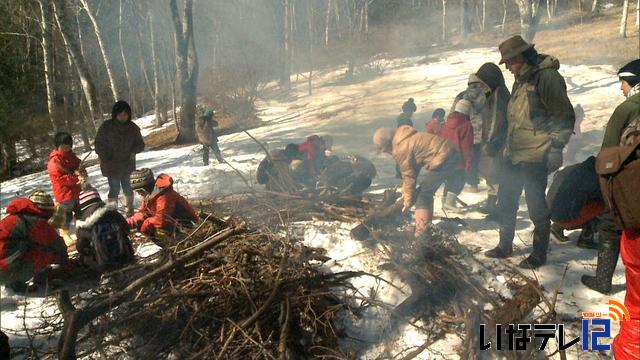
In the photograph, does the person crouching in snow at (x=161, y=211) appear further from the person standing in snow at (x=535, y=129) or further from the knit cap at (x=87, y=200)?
the person standing in snow at (x=535, y=129)

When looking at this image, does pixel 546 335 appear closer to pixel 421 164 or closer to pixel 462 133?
pixel 421 164

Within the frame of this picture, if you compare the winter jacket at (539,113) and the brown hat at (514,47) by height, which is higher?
the brown hat at (514,47)

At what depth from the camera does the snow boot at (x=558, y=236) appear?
3.80 meters

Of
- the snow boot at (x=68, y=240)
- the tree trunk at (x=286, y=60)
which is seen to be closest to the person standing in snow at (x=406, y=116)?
the snow boot at (x=68, y=240)

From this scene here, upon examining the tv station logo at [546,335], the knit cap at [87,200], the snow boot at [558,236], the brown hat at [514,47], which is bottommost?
the tv station logo at [546,335]

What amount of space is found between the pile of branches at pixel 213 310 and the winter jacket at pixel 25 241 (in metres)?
0.86

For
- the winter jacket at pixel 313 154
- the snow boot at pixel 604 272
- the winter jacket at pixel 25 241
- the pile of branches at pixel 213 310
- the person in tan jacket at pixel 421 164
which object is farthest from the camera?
the winter jacket at pixel 313 154

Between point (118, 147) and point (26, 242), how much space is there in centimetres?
208

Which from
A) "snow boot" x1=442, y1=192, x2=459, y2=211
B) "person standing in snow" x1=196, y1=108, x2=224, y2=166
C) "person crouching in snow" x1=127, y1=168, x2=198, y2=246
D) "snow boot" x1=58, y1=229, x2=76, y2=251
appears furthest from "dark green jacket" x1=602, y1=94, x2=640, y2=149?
"person standing in snow" x1=196, y1=108, x2=224, y2=166

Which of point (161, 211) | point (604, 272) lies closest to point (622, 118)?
point (604, 272)

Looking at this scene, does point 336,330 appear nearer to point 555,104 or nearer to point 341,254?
point 341,254

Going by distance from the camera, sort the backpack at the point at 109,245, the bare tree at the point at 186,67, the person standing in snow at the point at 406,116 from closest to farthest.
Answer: the backpack at the point at 109,245, the person standing in snow at the point at 406,116, the bare tree at the point at 186,67

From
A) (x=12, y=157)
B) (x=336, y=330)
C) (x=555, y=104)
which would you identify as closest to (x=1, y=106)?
(x=12, y=157)

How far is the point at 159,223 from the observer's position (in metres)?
3.62
